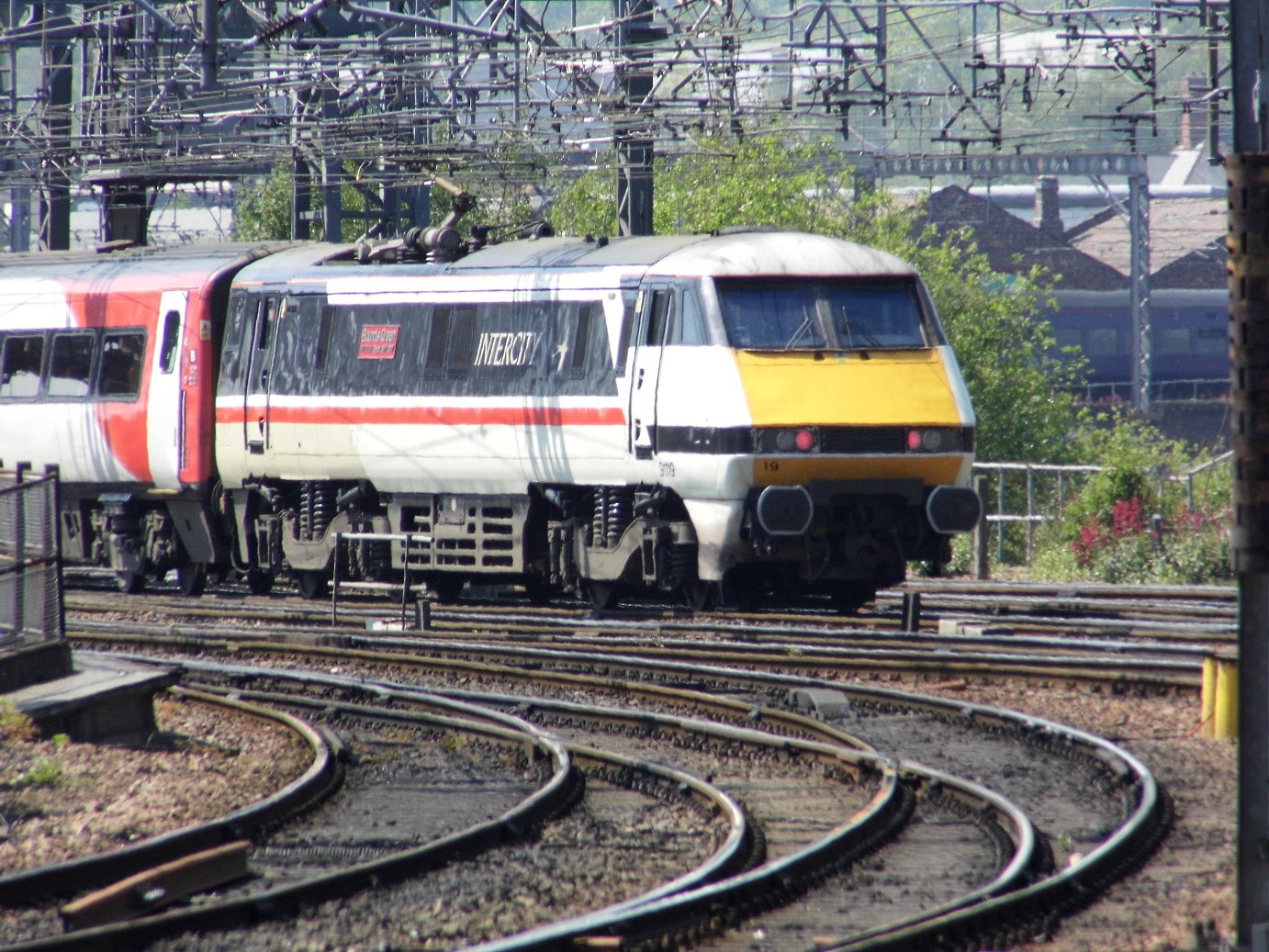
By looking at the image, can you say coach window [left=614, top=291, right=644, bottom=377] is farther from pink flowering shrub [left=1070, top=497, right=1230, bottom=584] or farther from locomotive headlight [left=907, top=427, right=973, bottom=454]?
pink flowering shrub [left=1070, top=497, right=1230, bottom=584]

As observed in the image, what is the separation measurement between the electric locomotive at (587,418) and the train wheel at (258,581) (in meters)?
0.19

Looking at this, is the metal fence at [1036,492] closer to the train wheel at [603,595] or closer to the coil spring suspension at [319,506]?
the train wheel at [603,595]

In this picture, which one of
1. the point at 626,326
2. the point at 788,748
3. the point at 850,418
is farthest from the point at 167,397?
the point at 788,748

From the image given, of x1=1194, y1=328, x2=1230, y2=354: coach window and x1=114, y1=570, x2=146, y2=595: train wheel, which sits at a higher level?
x1=1194, y1=328, x2=1230, y2=354: coach window

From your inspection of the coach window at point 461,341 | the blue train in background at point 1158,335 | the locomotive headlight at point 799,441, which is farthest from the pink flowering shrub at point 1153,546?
the blue train in background at point 1158,335

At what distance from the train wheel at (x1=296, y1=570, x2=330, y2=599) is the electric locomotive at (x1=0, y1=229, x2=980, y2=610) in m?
0.06

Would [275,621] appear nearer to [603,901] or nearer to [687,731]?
[687,731]

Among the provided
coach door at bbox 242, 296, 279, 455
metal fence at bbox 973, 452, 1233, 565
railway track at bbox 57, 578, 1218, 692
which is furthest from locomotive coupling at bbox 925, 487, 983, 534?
coach door at bbox 242, 296, 279, 455

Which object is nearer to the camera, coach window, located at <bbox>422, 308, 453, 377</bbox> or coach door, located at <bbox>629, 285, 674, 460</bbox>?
coach door, located at <bbox>629, 285, 674, 460</bbox>

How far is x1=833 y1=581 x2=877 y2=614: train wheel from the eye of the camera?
17750mm

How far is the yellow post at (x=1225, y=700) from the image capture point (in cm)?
1132

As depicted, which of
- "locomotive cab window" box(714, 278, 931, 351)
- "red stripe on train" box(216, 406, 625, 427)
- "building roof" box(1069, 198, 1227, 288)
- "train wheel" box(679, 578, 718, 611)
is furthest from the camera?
"building roof" box(1069, 198, 1227, 288)

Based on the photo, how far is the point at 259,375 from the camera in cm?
2017

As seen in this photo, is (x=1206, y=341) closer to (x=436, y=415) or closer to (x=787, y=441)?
(x=436, y=415)
